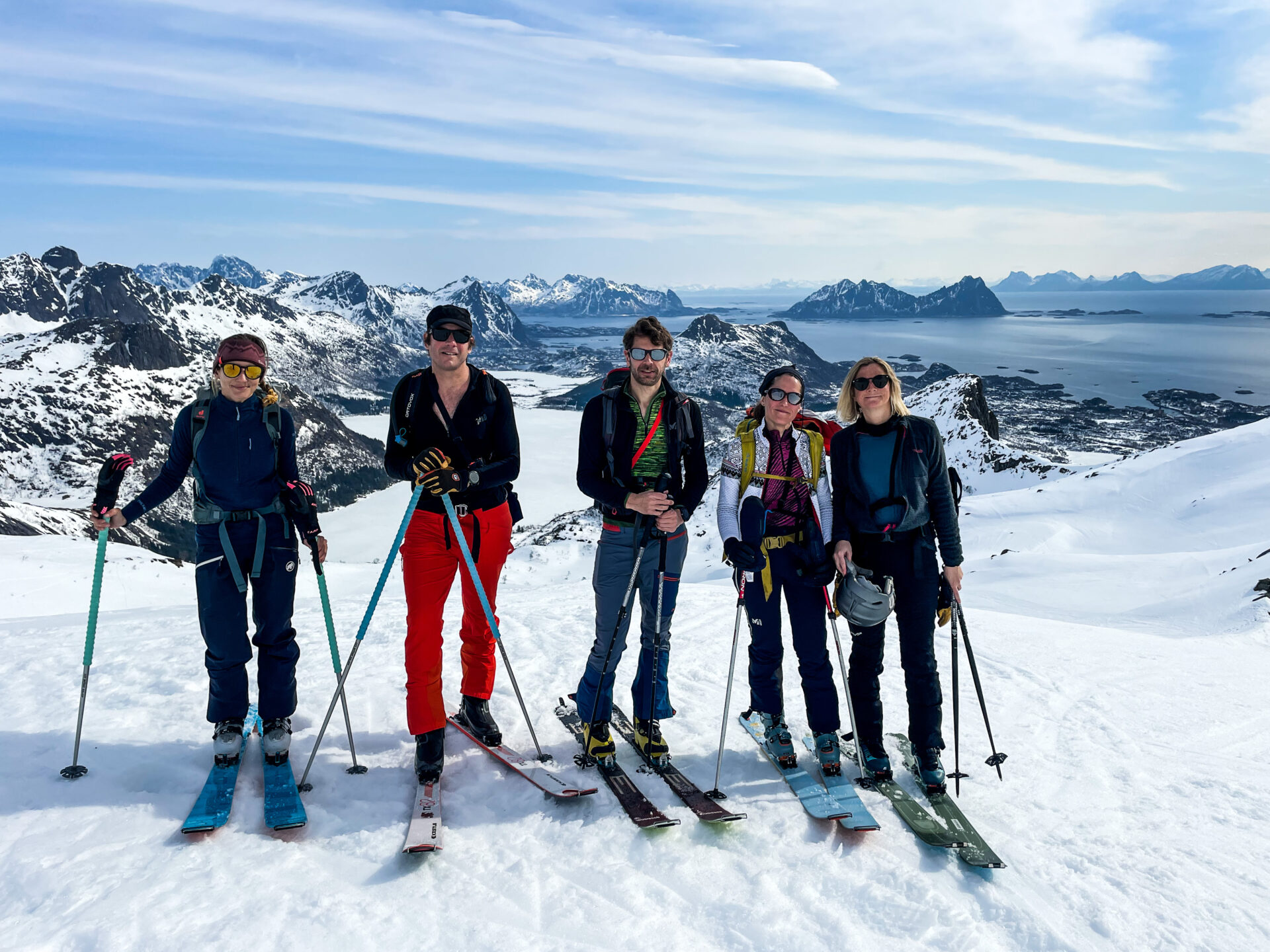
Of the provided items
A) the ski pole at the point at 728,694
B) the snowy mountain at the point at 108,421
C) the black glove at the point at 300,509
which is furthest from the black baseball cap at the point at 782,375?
the snowy mountain at the point at 108,421

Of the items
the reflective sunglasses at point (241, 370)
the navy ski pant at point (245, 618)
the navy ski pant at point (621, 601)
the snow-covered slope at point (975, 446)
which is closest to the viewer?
the reflective sunglasses at point (241, 370)

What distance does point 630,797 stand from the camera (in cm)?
561

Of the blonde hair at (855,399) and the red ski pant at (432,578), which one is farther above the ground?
the blonde hair at (855,399)

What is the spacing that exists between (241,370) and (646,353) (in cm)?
320

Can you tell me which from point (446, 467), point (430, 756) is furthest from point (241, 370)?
point (430, 756)

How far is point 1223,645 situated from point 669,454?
515 inches

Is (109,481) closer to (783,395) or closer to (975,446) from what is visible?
A: (783,395)

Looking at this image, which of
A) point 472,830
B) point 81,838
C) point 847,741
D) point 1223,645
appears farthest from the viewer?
point 1223,645

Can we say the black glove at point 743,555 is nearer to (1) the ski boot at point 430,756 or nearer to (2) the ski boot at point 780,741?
(2) the ski boot at point 780,741

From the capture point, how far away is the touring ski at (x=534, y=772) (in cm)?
560

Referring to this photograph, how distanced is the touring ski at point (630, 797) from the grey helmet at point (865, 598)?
217 cm

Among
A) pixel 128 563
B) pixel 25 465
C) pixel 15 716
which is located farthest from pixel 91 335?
pixel 15 716

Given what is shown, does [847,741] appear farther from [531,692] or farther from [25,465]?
[25,465]

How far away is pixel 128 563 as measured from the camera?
76.7 feet
